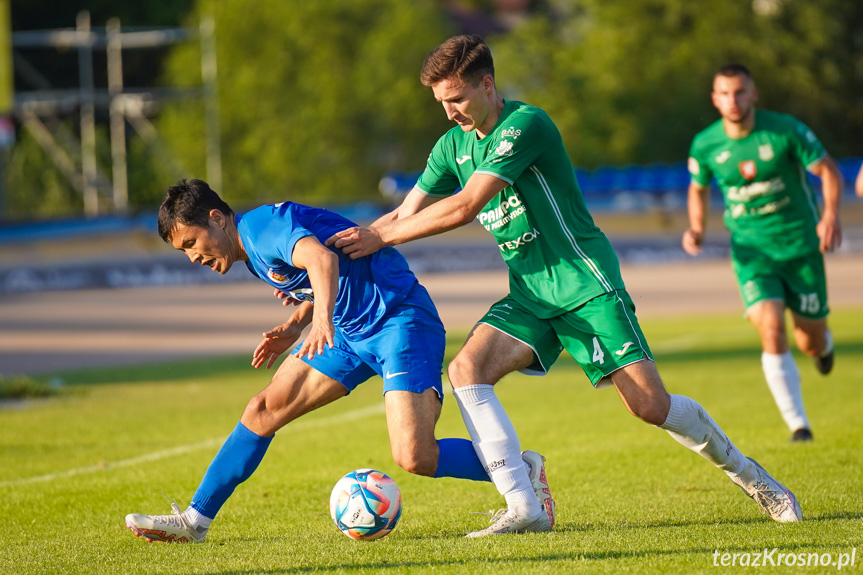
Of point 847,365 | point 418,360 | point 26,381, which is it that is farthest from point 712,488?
point 26,381

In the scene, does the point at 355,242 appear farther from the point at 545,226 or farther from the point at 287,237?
the point at 545,226

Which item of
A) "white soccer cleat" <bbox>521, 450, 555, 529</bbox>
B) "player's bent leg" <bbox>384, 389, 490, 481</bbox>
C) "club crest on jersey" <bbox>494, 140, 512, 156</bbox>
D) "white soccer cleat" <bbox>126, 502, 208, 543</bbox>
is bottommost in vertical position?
"white soccer cleat" <bbox>126, 502, 208, 543</bbox>

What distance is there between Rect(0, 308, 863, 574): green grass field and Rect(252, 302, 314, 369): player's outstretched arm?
0.88m

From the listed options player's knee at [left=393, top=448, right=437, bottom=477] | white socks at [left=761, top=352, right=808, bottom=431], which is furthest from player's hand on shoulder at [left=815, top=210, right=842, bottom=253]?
player's knee at [left=393, top=448, right=437, bottom=477]

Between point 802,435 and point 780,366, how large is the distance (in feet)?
1.64

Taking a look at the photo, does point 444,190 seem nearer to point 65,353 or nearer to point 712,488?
point 712,488

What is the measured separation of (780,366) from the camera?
783 centimetres

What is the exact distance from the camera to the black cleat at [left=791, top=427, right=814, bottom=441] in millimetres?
7707

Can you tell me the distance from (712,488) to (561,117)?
35.1 metres

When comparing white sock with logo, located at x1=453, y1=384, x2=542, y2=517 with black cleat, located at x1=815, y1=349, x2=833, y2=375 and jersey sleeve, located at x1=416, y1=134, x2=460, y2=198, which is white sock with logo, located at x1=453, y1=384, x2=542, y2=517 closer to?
jersey sleeve, located at x1=416, y1=134, x2=460, y2=198

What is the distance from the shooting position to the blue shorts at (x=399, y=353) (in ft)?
16.5

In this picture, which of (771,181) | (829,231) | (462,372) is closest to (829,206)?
(829,231)

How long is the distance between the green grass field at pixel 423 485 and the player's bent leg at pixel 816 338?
0.49 metres

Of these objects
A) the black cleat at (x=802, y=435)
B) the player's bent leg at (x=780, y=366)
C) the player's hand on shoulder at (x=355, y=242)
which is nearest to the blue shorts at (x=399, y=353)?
the player's hand on shoulder at (x=355, y=242)
